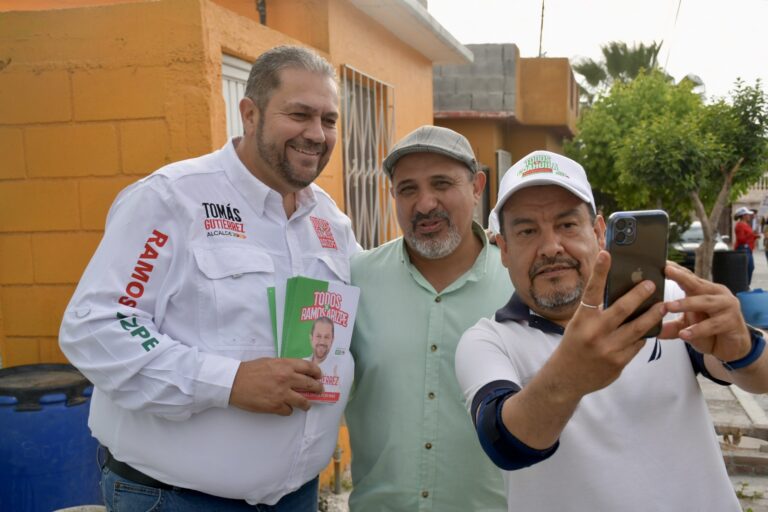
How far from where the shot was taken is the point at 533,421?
58.9 inches

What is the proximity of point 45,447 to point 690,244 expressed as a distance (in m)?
19.9

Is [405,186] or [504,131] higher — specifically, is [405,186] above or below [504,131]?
below

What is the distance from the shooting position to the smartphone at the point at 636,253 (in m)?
1.36

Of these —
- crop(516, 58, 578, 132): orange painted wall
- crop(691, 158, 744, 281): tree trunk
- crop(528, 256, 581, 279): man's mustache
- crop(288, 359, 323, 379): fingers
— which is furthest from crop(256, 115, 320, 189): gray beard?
crop(516, 58, 578, 132): orange painted wall

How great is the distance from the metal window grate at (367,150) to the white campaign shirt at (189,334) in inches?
127

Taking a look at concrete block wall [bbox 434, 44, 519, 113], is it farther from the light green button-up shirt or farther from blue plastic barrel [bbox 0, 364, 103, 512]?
the light green button-up shirt

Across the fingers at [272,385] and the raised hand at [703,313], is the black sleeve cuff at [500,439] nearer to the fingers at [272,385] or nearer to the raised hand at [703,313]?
the raised hand at [703,313]

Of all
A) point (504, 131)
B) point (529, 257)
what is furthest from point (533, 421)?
point (504, 131)

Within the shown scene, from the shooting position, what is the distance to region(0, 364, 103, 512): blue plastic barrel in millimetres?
3006

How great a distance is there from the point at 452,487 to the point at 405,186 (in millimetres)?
1008

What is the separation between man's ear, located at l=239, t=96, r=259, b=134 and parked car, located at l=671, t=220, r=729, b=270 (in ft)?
55.8

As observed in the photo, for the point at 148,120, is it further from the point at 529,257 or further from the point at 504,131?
the point at 504,131

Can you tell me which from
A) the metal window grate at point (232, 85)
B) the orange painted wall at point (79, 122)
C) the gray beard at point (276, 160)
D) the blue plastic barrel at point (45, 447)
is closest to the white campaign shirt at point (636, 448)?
the gray beard at point (276, 160)

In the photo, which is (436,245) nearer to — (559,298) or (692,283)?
(559,298)
